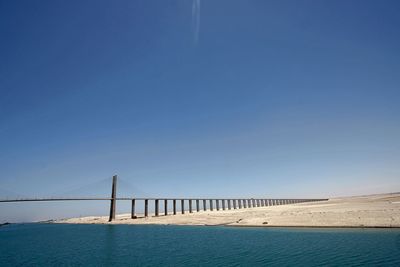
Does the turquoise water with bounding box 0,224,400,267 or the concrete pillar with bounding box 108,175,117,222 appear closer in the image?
the turquoise water with bounding box 0,224,400,267

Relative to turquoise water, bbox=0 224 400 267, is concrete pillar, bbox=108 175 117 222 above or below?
above

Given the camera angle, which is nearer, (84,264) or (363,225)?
(84,264)

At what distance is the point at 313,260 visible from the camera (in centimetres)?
2055

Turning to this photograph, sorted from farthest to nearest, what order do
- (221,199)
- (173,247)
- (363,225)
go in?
(221,199), (363,225), (173,247)

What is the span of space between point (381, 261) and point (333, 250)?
4770mm

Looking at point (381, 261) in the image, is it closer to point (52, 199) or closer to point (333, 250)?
point (333, 250)

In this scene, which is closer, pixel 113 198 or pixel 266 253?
pixel 266 253

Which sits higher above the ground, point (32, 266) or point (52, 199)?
point (52, 199)

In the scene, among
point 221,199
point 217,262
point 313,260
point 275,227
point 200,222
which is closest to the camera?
point 313,260

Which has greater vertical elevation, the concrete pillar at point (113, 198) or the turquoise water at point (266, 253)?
the concrete pillar at point (113, 198)

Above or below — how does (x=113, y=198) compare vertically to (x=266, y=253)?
above

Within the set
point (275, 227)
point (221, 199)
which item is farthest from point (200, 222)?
point (221, 199)

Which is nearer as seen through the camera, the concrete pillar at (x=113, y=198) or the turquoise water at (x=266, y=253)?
the turquoise water at (x=266, y=253)

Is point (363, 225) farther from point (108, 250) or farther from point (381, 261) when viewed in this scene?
point (108, 250)
